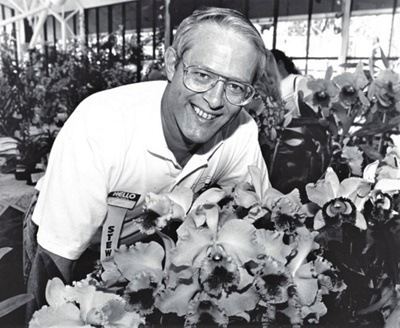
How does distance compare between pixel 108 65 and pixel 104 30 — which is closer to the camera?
pixel 108 65

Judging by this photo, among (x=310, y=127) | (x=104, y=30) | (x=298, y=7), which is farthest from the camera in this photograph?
(x=104, y=30)

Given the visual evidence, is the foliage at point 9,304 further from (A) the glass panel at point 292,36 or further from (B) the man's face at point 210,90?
(A) the glass panel at point 292,36

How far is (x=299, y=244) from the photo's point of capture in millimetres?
415

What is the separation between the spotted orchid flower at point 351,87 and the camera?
95cm

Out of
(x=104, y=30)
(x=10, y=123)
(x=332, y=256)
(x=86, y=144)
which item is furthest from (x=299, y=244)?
(x=104, y=30)

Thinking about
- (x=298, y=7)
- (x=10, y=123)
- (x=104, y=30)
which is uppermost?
(x=298, y=7)

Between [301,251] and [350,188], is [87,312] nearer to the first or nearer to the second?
[301,251]

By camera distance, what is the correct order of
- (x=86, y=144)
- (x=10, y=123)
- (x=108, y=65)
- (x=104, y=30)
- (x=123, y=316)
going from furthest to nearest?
(x=104, y=30) < (x=108, y=65) < (x=10, y=123) < (x=86, y=144) < (x=123, y=316)

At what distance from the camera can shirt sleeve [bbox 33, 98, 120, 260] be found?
2.37ft

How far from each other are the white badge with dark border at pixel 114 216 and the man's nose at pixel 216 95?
20 centimetres

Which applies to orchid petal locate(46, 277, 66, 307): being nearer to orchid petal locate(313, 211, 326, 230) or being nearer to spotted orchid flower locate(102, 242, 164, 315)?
spotted orchid flower locate(102, 242, 164, 315)

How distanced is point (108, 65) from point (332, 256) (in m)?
3.08

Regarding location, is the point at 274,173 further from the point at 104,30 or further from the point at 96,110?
the point at 104,30

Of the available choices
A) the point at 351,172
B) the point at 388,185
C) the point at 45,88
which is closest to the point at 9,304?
the point at 388,185
